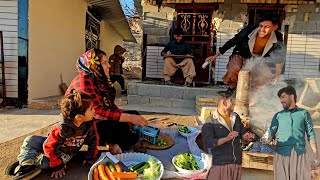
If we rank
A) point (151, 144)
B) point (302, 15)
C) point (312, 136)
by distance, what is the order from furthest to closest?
1. point (302, 15)
2. point (151, 144)
3. point (312, 136)

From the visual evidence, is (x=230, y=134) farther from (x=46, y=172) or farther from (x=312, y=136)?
(x=46, y=172)

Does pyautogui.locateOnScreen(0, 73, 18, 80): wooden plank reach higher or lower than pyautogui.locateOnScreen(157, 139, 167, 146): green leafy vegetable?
higher

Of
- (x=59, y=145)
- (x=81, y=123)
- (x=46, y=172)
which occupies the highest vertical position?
(x=81, y=123)

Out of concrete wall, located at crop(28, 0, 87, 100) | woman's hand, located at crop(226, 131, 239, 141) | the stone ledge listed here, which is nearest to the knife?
woman's hand, located at crop(226, 131, 239, 141)

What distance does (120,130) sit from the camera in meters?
3.38

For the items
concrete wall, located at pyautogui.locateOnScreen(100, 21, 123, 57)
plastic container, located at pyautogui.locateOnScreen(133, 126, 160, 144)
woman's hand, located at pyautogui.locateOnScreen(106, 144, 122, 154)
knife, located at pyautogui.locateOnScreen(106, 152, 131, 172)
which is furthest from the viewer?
concrete wall, located at pyautogui.locateOnScreen(100, 21, 123, 57)

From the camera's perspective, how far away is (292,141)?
190cm

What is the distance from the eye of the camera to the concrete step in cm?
697

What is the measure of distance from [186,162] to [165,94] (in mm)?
4354

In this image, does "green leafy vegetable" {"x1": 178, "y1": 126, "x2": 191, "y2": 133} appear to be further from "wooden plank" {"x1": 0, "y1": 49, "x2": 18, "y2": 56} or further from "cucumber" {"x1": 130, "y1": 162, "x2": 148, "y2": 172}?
"wooden plank" {"x1": 0, "y1": 49, "x2": 18, "y2": 56}

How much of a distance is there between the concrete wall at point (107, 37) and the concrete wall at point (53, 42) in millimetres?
2812

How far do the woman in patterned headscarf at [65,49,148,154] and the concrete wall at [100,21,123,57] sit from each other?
1023 cm

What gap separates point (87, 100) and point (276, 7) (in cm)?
712

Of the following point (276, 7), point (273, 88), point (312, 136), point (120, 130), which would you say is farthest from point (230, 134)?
point (276, 7)
